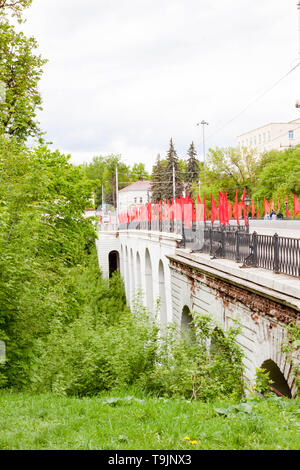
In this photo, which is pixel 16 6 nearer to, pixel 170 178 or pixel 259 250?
pixel 259 250

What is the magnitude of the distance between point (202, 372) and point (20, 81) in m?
14.0

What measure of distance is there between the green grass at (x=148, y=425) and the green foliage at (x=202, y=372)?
5.08 ft

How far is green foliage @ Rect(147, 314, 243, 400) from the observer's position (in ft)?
27.2

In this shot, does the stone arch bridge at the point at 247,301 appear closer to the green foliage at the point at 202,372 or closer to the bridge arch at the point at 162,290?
the green foliage at the point at 202,372

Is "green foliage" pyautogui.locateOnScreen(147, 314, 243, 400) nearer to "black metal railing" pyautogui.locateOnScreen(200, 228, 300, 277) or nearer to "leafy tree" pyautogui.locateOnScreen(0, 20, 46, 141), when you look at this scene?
"black metal railing" pyautogui.locateOnScreen(200, 228, 300, 277)

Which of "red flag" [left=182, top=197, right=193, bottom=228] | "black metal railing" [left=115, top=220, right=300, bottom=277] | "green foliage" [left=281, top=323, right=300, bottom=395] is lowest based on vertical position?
"green foliage" [left=281, top=323, right=300, bottom=395]

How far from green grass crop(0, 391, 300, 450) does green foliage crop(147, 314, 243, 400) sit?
1549mm

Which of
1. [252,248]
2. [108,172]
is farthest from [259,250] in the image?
[108,172]

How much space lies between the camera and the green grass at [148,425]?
15.7 ft

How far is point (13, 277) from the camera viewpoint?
321 inches

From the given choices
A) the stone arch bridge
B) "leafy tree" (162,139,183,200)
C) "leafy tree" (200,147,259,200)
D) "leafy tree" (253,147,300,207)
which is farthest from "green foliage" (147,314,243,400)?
"leafy tree" (162,139,183,200)
